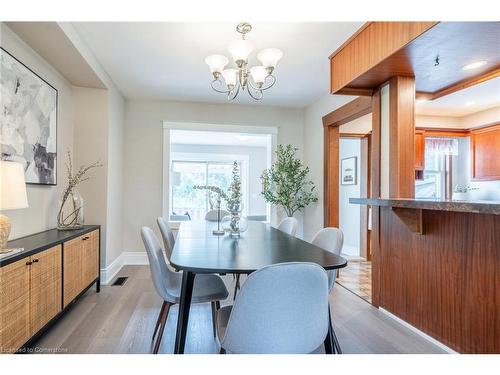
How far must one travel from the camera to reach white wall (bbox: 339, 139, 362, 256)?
5.50 metres

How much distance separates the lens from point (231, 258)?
1545mm

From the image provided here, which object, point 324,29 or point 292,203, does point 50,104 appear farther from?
point 292,203

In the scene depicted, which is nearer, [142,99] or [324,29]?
[324,29]

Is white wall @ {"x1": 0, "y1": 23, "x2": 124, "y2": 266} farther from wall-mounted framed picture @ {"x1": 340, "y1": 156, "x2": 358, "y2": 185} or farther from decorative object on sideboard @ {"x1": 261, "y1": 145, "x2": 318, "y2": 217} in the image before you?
wall-mounted framed picture @ {"x1": 340, "y1": 156, "x2": 358, "y2": 185}

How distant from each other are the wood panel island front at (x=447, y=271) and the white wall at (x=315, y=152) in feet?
6.24

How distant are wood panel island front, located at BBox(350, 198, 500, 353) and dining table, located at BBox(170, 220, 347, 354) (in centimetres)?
77

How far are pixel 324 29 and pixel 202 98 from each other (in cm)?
241

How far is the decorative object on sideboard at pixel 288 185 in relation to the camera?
466cm

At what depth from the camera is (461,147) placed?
5160 mm

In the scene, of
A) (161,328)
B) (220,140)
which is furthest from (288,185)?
(220,140)

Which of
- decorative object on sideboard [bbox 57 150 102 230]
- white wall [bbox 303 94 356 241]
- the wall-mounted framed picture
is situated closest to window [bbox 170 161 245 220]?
the wall-mounted framed picture

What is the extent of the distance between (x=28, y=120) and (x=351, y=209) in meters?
5.04

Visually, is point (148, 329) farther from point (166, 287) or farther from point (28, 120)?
point (28, 120)
